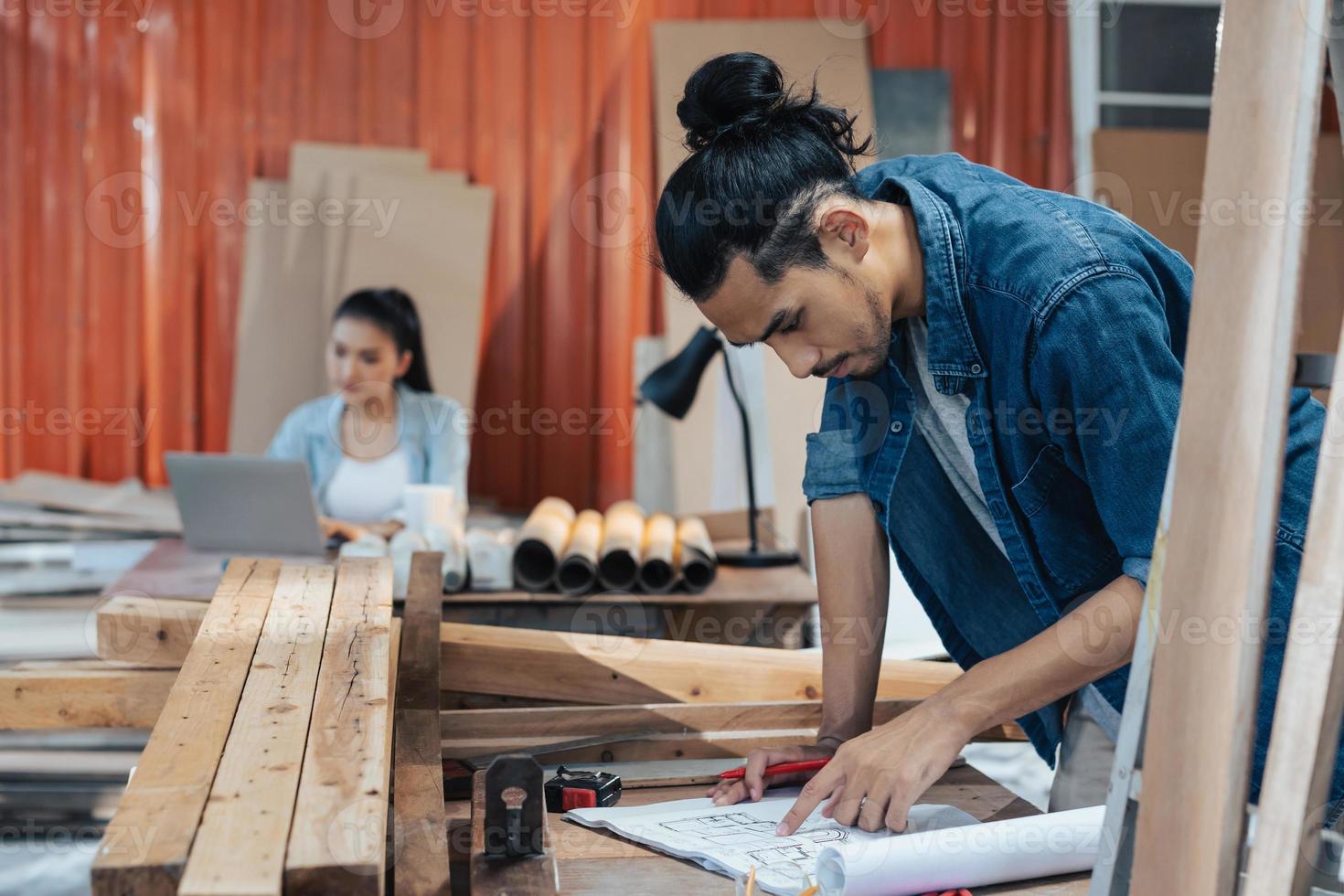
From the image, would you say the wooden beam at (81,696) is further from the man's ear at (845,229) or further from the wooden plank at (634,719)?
the man's ear at (845,229)

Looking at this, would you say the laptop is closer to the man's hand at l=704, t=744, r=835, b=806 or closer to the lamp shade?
the lamp shade

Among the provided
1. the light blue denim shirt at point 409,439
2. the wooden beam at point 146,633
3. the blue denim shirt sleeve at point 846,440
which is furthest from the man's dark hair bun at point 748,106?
the light blue denim shirt at point 409,439

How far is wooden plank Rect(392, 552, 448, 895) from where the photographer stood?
3.72ft

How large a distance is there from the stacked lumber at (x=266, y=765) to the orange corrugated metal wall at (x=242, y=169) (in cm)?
408

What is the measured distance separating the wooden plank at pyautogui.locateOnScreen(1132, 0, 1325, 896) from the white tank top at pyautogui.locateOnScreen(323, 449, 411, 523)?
3.55 metres

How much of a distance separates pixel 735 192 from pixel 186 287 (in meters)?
4.76

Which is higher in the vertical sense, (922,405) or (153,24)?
(153,24)

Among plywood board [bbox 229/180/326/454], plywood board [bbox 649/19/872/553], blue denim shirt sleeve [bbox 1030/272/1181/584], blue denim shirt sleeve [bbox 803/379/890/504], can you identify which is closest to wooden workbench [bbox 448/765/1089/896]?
blue denim shirt sleeve [bbox 1030/272/1181/584]

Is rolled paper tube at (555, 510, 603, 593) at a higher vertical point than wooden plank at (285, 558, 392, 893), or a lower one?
lower

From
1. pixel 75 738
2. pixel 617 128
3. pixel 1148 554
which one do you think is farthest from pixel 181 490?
pixel 617 128

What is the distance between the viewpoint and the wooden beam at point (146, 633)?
6.13ft

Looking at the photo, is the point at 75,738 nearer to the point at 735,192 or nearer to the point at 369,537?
the point at 369,537

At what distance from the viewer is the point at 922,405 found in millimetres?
1678

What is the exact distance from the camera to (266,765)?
3.62ft
